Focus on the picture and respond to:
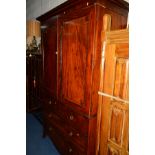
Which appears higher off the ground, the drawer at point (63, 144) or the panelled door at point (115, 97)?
the panelled door at point (115, 97)

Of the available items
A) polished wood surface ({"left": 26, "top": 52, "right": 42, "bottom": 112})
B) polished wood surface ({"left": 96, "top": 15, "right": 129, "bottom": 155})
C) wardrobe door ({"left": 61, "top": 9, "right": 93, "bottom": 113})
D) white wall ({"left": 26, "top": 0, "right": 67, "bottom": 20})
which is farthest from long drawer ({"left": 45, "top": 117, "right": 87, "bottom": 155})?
white wall ({"left": 26, "top": 0, "right": 67, "bottom": 20})

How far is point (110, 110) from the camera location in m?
1.38

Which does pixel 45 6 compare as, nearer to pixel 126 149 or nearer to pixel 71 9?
pixel 71 9

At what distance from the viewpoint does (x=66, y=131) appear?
1920 millimetres

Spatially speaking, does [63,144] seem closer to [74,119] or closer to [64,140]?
[64,140]

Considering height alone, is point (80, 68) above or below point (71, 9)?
below

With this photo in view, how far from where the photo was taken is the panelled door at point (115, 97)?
1233 mm

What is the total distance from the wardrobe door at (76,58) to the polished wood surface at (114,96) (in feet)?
0.46

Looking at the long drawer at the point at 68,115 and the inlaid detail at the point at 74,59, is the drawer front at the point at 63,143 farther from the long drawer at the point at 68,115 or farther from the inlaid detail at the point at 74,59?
the inlaid detail at the point at 74,59

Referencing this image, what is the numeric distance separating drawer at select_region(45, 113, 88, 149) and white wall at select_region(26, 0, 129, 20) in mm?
2029

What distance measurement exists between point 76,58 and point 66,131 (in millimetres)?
923

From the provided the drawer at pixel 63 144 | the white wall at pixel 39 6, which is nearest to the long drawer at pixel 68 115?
the drawer at pixel 63 144
